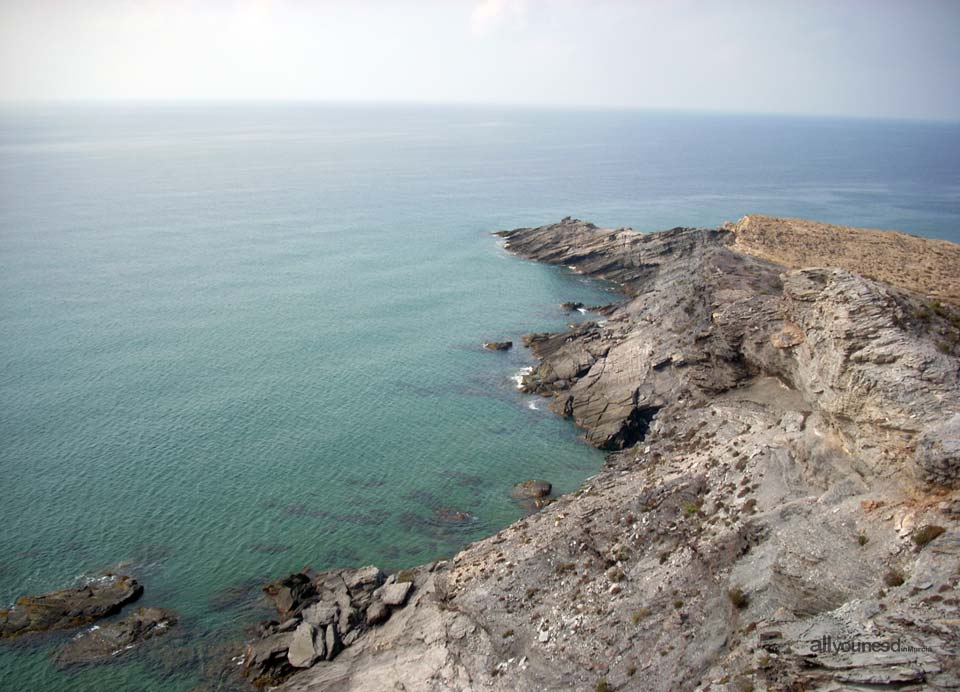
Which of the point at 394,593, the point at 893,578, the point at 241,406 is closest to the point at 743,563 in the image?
the point at 893,578

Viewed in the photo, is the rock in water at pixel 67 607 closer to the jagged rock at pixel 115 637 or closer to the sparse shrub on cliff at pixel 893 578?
the jagged rock at pixel 115 637

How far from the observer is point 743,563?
2981 centimetres

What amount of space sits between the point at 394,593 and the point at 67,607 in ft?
62.5

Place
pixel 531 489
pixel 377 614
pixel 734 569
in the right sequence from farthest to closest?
pixel 531 489 → pixel 377 614 → pixel 734 569

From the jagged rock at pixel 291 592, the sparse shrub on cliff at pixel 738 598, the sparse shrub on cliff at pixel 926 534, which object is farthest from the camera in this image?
the jagged rock at pixel 291 592

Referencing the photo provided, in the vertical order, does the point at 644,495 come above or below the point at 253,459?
above

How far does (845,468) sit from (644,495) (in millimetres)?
10427

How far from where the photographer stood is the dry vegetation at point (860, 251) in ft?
250

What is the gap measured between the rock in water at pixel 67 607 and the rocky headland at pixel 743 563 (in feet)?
28.6

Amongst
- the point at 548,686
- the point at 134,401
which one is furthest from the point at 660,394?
the point at 134,401

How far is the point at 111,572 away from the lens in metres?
42.2

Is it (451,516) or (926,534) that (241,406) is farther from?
(926,534)

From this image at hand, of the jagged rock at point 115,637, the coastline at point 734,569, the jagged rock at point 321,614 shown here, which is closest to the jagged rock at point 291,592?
the coastline at point 734,569

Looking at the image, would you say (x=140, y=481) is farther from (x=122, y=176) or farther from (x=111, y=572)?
(x=122, y=176)
